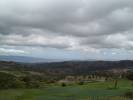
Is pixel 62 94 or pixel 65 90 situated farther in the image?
pixel 65 90

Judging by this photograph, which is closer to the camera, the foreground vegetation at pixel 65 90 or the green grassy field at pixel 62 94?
the green grassy field at pixel 62 94

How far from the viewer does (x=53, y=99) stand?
44375 millimetres

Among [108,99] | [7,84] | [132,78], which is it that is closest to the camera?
[108,99]

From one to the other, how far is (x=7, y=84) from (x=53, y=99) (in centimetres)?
4052

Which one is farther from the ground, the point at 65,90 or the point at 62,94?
the point at 62,94

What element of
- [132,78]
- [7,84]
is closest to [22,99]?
[7,84]

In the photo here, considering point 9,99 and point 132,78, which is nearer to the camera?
point 9,99

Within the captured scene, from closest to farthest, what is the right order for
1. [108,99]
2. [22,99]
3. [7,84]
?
[108,99], [22,99], [7,84]

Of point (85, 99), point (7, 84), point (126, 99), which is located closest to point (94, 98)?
point (85, 99)

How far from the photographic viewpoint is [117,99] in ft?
140

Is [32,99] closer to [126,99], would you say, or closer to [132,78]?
[126,99]

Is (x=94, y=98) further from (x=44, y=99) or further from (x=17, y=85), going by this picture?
(x=17, y=85)

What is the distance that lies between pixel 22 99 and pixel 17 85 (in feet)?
123

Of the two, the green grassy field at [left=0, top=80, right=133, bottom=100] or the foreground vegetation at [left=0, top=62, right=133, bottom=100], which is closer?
the green grassy field at [left=0, top=80, right=133, bottom=100]
